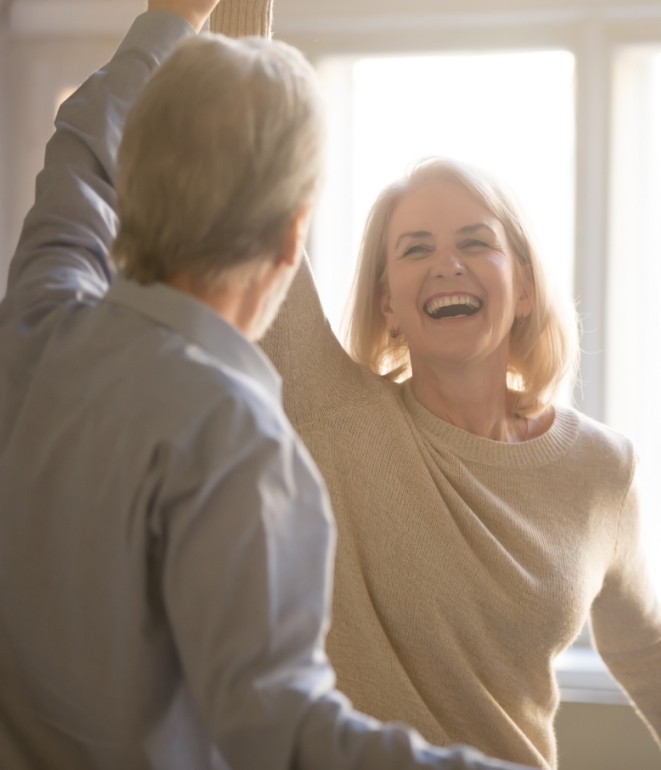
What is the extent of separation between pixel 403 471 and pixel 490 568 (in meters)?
0.20

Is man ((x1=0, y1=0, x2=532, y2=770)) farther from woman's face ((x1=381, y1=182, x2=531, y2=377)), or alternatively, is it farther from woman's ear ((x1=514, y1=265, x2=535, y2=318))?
woman's ear ((x1=514, y1=265, x2=535, y2=318))

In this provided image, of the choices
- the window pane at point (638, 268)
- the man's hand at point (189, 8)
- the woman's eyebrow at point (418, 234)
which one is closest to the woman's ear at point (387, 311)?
the woman's eyebrow at point (418, 234)

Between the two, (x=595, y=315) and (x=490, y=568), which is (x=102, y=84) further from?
(x=595, y=315)

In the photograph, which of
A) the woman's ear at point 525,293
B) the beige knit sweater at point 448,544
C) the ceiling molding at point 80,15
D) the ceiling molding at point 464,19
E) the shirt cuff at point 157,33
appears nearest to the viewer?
the shirt cuff at point 157,33

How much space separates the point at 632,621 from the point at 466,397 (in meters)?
0.50

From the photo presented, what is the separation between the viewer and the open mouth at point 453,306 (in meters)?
1.36

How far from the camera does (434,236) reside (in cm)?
139

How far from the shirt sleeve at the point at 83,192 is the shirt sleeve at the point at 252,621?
27cm

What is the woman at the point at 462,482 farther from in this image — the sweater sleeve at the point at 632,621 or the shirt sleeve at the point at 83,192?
the shirt sleeve at the point at 83,192

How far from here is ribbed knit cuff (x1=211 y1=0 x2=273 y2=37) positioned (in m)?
1.27

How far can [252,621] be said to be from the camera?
587mm

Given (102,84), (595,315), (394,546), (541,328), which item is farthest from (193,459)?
(595,315)

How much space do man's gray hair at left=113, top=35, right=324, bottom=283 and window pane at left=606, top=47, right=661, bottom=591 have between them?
1816mm

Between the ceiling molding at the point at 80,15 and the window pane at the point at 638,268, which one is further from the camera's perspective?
the ceiling molding at the point at 80,15
